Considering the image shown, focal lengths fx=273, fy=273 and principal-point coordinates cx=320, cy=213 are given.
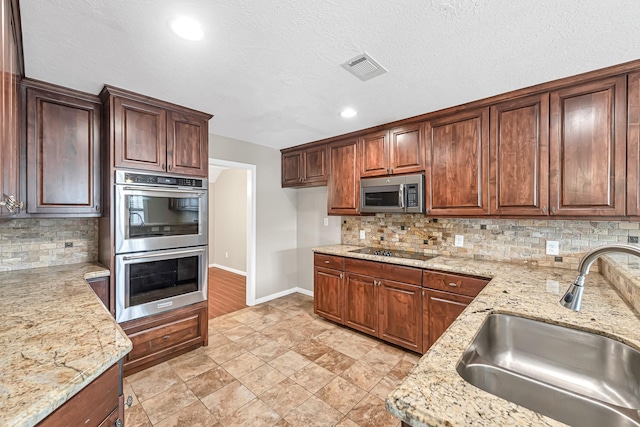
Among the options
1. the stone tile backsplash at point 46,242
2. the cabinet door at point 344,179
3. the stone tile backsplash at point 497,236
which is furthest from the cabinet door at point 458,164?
the stone tile backsplash at point 46,242

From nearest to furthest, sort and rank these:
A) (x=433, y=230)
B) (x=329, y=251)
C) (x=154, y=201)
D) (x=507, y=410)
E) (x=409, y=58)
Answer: (x=507, y=410), (x=409, y=58), (x=154, y=201), (x=433, y=230), (x=329, y=251)

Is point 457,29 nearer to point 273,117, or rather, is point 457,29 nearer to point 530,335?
point 530,335

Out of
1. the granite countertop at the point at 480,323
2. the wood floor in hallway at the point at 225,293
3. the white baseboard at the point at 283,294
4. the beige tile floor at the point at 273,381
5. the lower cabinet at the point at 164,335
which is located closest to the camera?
the granite countertop at the point at 480,323

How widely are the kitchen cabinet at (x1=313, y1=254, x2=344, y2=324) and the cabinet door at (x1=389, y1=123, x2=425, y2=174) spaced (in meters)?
1.25

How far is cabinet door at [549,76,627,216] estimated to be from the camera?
188 centimetres

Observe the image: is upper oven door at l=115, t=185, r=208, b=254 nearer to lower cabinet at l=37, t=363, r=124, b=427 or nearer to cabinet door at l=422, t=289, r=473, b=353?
lower cabinet at l=37, t=363, r=124, b=427

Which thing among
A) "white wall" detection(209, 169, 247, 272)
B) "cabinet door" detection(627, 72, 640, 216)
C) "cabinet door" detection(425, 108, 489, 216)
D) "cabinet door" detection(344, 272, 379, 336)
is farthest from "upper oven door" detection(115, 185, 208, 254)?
"cabinet door" detection(627, 72, 640, 216)

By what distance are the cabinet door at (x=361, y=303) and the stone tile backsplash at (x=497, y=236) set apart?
27.6 inches

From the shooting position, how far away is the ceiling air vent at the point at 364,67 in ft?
5.75

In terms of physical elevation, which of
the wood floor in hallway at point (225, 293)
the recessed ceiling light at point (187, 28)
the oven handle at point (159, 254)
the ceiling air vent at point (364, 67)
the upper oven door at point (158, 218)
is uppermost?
the recessed ceiling light at point (187, 28)

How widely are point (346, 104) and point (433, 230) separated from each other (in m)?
1.69

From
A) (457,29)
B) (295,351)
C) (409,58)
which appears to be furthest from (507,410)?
(295,351)

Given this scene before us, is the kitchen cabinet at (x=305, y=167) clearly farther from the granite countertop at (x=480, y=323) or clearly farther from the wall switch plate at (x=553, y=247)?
the wall switch plate at (x=553, y=247)

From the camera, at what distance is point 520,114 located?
2244mm
